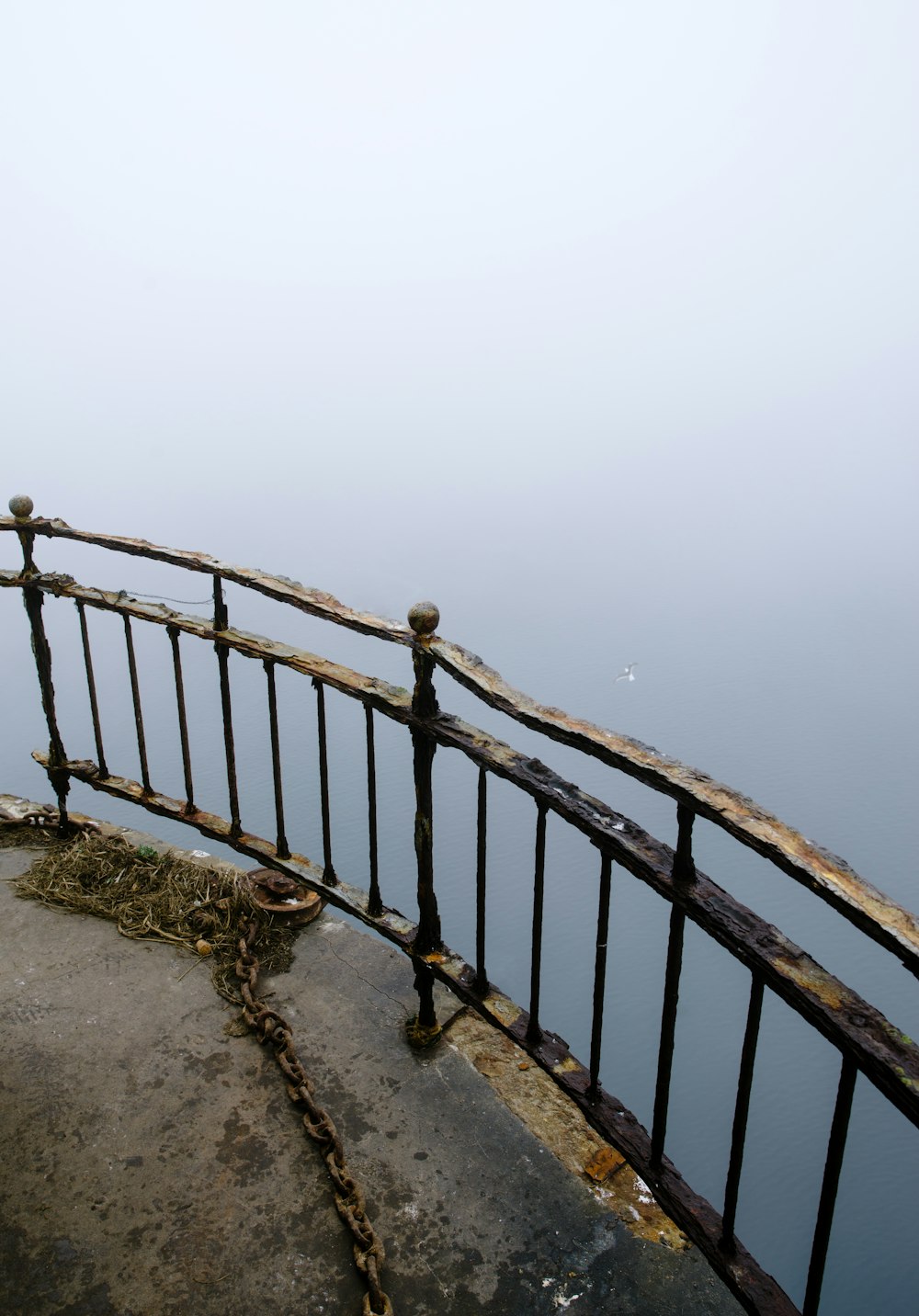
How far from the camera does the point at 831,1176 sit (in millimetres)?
1353

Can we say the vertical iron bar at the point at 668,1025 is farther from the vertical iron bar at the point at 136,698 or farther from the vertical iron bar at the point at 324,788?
the vertical iron bar at the point at 136,698

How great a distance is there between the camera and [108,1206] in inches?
78.4

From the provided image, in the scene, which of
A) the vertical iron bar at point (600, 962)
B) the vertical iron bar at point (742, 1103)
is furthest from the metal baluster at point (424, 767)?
the vertical iron bar at point (742, 1103)

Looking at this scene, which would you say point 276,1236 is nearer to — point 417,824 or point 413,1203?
point 413,1203

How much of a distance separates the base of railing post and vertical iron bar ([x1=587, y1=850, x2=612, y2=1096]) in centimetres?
62

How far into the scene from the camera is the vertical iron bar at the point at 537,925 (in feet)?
6.03

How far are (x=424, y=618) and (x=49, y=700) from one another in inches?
75.5

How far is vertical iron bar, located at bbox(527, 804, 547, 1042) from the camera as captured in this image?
1.84 m

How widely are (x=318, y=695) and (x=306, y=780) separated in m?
15.4

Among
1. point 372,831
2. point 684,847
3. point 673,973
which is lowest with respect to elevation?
point 372,831

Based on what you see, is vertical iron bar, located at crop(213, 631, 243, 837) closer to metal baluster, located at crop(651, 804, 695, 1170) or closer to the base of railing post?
the base of railing post

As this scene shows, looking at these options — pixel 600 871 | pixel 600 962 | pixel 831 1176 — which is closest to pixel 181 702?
pixel 600 871

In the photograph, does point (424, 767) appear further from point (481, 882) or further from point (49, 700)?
point (49, 700)

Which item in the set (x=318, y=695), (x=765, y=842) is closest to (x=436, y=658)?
(x=318, y=695)
